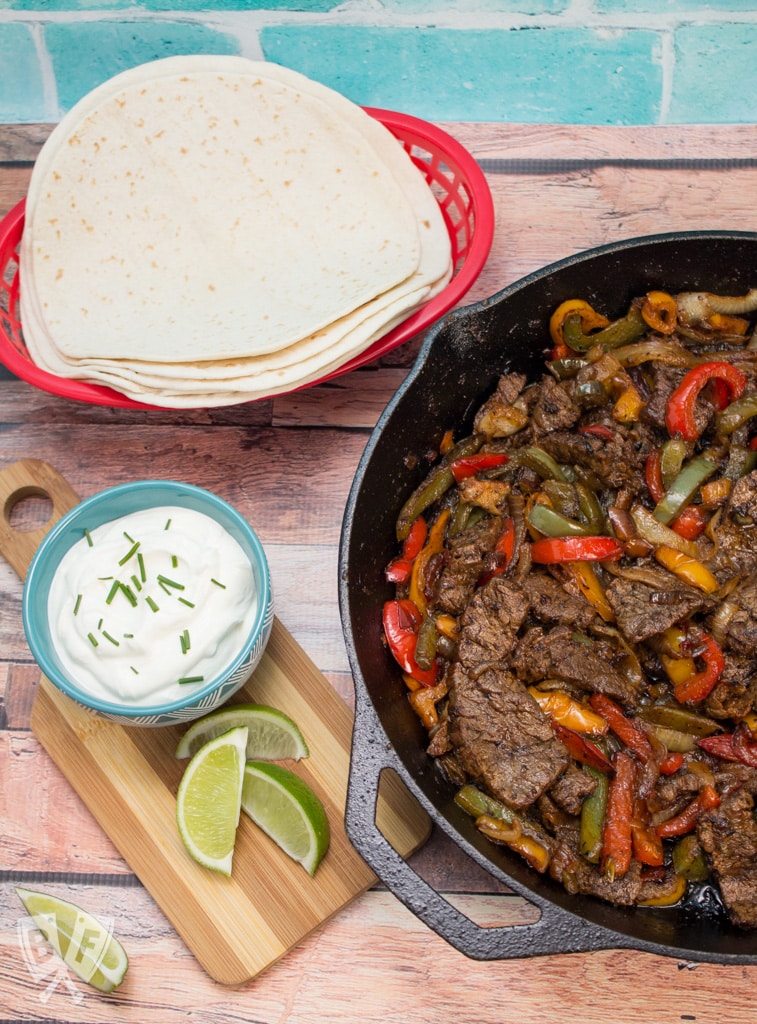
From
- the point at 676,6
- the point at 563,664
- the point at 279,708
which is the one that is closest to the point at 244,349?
the point at 279,708

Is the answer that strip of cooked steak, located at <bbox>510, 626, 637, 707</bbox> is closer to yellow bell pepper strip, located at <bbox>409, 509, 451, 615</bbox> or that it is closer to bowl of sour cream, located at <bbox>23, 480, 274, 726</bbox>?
yellow bell pepper strip, located at <bbox>409, 509, 451, 615</bbox>

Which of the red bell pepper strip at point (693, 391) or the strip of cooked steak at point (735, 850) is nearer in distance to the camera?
the strip of cooked steak at point (735, 850)

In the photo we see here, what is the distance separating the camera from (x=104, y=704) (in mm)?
3219

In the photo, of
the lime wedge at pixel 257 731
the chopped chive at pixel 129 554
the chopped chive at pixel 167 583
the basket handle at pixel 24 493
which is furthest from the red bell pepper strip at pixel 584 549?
the basket handle at pixel 24 493

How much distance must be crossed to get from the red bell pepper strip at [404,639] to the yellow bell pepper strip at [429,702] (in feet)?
0.13

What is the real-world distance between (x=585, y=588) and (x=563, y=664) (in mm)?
272

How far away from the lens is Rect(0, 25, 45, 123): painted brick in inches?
189

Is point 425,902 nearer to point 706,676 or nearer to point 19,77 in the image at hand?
point 706,676

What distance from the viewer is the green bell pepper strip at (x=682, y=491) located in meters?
3.35

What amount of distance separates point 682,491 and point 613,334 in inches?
24.9

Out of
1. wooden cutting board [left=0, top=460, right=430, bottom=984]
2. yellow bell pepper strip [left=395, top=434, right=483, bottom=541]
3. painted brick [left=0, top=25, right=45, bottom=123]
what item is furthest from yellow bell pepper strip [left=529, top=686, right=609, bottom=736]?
painted brick [left=0, top=25, right=45, bottom=123]

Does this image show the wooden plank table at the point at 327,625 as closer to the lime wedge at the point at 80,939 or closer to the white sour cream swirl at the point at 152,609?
the lime wedge at the point at 80,939

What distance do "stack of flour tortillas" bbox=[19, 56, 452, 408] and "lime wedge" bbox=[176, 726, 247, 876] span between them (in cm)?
124

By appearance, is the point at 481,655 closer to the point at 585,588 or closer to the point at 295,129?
the point at 585,588
